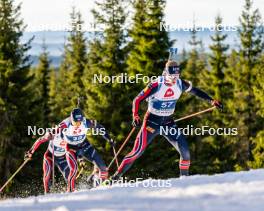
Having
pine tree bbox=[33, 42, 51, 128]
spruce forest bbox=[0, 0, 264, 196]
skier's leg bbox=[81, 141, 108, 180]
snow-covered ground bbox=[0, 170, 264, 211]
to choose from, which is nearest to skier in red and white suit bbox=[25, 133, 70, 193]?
skier's leg bbox=[81, 141, 108, 180]

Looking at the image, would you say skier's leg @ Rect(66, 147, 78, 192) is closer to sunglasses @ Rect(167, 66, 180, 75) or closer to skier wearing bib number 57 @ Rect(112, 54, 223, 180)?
skier wearing bib number 57 @ Rect(112, 54, 223, 180)

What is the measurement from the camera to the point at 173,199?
7199 millimetres

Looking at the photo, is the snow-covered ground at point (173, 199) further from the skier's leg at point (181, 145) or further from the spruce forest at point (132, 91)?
the spruce forest at point (132, 91)

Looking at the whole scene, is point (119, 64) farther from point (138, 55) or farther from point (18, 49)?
point (18, 49)

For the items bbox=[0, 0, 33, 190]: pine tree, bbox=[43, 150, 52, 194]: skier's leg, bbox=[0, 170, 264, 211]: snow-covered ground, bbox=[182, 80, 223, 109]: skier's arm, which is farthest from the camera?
bbox=[0, 0, 33, 190]: pine tree

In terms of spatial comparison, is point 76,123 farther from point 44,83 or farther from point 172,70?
point 44,83

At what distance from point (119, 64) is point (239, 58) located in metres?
10.8

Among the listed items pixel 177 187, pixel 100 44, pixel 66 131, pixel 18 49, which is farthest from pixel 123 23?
pixel 177 187

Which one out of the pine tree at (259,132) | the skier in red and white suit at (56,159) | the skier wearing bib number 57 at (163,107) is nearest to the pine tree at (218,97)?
the pine tree at (259,132)

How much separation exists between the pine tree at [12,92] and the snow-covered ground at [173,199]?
22.6 meters

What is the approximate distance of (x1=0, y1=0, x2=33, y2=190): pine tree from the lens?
30203 millimetres

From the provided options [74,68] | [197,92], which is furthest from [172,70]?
[74,68]

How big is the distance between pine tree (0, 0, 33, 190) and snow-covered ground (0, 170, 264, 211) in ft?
74.3

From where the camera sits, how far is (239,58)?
3603 cm
